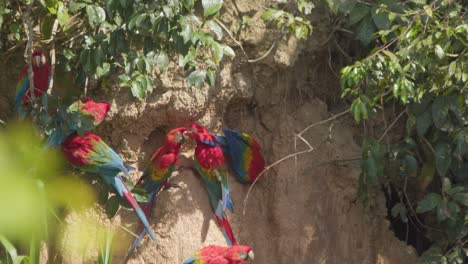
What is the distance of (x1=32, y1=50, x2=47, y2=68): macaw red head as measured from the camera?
268cm

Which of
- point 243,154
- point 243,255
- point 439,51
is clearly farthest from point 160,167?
point 439,51

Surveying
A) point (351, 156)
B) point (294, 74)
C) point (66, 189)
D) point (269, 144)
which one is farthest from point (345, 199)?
point (66, 189)

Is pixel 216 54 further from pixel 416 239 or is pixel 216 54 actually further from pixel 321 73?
pixel 416 239

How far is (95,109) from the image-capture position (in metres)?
2.71

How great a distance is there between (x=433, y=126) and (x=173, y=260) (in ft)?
4.47

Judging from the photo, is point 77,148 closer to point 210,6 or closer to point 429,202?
point 210,6

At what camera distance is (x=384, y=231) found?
3.33 meters

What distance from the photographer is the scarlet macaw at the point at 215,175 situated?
3059 millimetres

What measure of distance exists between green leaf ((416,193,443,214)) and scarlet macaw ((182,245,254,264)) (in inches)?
33.2

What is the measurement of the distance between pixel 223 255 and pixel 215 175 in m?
0.39

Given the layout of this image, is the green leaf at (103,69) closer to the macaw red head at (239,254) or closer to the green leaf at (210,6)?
the green leaf at (210,6)

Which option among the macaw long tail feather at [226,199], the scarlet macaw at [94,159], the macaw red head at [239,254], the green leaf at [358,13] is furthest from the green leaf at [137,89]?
the green leaf at [358,13]

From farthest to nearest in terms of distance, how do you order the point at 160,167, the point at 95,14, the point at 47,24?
the point at 160,167, the point at 47,24, the point at 95,14

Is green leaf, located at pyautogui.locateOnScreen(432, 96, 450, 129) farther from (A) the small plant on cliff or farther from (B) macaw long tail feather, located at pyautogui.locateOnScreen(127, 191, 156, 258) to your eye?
(B) macaw long tail feather, located at pyautogui.locateOnScreen(127, 191, 156, 258)
